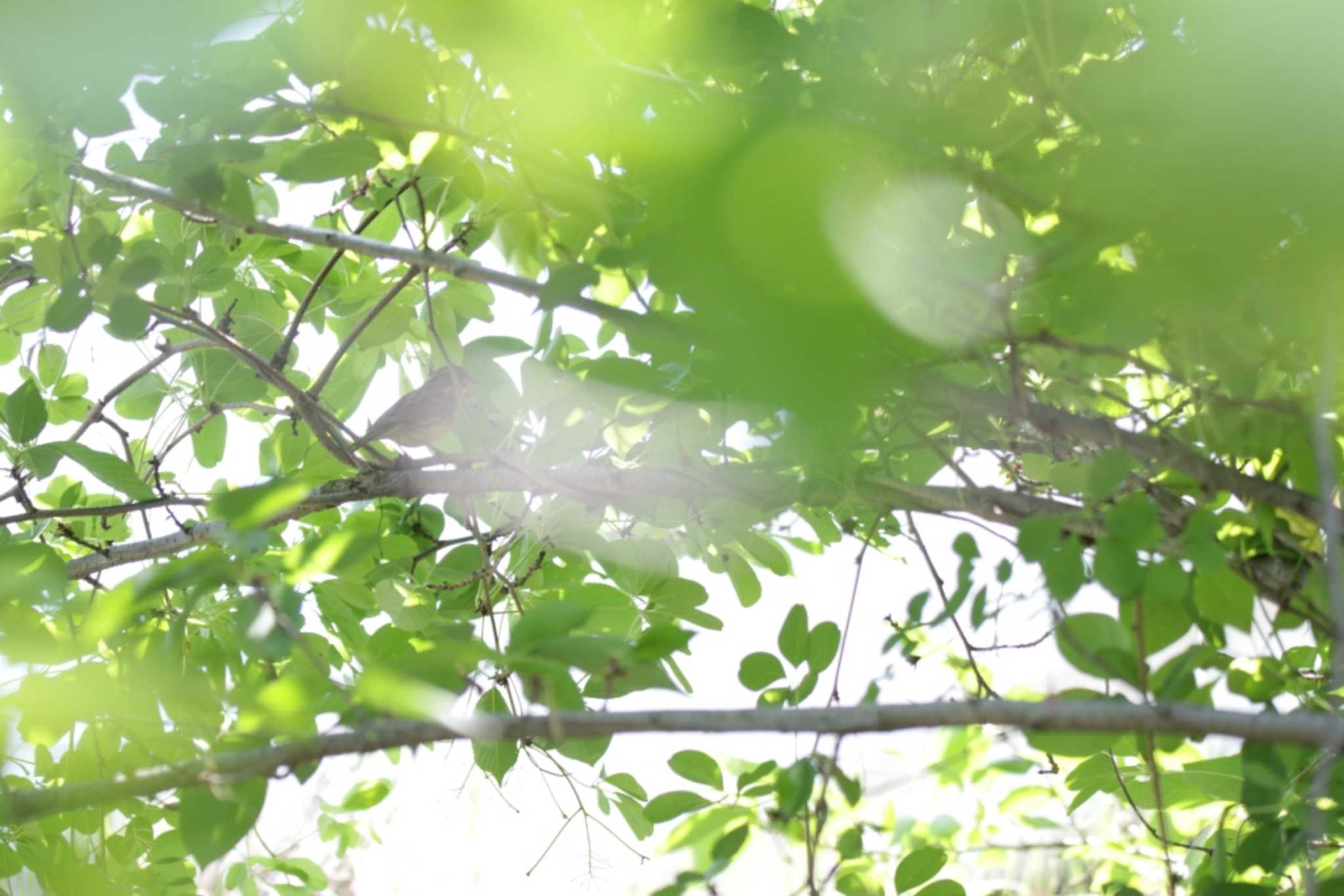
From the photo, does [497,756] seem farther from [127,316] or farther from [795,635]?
[127,316]

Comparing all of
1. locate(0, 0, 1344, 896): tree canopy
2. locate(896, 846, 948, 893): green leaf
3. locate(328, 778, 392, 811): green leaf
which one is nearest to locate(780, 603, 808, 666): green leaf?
locate(0, 0, 1344, 896): tree canopy

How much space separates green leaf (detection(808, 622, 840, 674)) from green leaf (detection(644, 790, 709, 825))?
17 cm

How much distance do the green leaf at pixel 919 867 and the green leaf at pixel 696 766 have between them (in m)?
0.26

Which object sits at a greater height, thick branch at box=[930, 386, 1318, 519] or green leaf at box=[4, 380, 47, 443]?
green leaf at box=[4, 380, 47, 443]

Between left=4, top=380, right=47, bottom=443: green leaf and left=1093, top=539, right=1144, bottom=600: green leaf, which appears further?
left=4, top=380, right=47, bottom=443: green leaf

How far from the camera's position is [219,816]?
2.30ft

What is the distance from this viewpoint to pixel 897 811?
2441 millimetres

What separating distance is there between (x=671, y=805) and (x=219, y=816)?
37 centimetres

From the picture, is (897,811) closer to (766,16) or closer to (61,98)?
(766,16)

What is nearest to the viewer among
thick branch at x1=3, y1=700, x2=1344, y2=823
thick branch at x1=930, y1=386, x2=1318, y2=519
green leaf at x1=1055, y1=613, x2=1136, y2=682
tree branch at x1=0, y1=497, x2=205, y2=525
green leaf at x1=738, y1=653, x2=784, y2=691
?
thick branch at x1=3, y1=700, x2=1344, y2=823

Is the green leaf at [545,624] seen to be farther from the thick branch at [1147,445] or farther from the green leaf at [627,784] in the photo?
the green leaf at [627,784]

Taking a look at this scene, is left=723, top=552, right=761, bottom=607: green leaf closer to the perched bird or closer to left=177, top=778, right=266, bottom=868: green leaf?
the perched bird

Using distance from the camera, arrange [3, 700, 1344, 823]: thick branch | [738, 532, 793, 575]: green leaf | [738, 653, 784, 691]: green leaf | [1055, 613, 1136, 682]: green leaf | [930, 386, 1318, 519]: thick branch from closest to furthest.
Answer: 1. [3, 700, 1344, 823]: thick branch
2. [1055, 613, 1136, 682]: green leaf
3. [930, 386, 1318, 519]: thick branch
4. [738, 653, 784, 691]: green leaf
5. [738, 532, 793, 575]: green leaf

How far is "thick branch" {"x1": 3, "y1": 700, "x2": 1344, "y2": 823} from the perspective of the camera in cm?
57
